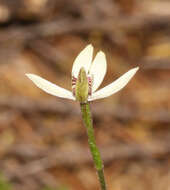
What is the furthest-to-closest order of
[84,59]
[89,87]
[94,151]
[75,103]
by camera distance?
1. [75,103]
2. [84,59]
3. [89,87]
4. [94,151]

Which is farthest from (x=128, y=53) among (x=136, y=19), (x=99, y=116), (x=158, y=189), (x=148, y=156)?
(x=158, y=189)

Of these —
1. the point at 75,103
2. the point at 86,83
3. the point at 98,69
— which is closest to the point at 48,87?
the point at 86,83

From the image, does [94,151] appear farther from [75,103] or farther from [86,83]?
[75,103]

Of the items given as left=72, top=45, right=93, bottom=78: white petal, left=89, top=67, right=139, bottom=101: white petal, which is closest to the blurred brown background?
left=72, top=45, right=93, bottom=78: white petal

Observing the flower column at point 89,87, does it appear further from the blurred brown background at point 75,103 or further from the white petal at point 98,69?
the blurred brown background at point 75,103

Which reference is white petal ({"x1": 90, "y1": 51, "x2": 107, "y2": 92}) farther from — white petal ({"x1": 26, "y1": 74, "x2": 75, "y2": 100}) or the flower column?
white petal ({"x1": 26, "y1": 74, "x2": 75, "y2": 100})

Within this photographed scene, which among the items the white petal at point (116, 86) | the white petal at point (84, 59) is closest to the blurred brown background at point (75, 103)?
the white petal at point (84, 59)
